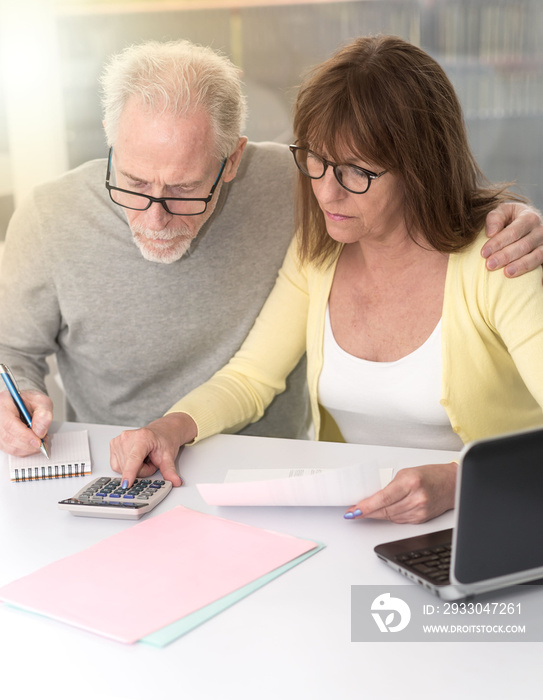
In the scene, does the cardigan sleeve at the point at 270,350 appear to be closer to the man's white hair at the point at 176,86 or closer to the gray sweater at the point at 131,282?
the gray sweater at the point at 131,282

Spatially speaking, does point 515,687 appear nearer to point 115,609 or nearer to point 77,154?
point 115,609

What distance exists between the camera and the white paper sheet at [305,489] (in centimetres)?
109

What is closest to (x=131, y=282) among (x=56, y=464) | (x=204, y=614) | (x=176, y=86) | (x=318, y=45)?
(x=176, y=86)

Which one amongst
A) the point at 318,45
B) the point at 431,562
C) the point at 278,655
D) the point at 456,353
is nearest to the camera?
the point at 278,655

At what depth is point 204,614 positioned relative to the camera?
35.6 inches

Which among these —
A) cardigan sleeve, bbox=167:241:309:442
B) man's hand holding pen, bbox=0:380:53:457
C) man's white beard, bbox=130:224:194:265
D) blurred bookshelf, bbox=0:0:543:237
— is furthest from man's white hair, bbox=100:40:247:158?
blurred bookshelf, bbox=0:0:543:237

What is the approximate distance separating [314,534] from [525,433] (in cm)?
36

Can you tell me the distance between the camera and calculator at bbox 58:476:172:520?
3.71ft

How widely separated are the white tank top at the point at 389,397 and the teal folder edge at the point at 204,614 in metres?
0.52

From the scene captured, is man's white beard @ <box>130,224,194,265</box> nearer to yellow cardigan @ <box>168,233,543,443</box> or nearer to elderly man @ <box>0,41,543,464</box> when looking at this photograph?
elderly man @ <box>0,41,543,464</box>

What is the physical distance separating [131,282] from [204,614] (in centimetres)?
96

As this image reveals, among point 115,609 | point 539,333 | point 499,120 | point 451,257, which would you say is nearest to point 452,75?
point 499,120

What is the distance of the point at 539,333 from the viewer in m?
1.32

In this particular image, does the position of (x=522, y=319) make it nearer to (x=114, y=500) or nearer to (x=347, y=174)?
(x=347, y=174)
